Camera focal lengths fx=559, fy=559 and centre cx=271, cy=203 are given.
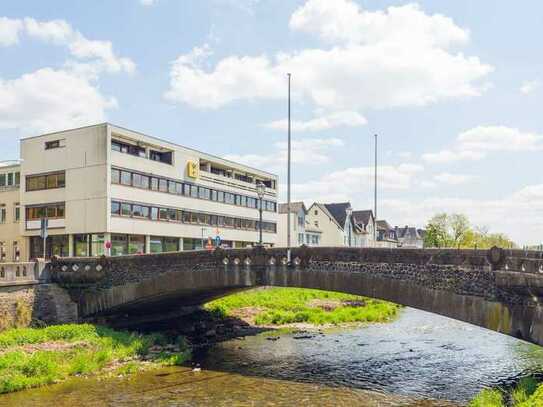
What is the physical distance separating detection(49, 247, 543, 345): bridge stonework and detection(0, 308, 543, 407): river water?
11.7 ft

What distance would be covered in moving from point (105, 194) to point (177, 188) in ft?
37.0

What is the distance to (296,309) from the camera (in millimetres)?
45688

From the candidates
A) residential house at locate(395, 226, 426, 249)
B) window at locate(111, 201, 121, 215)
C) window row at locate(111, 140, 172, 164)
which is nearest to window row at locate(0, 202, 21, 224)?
window at locate(111, 201, 121, 215)

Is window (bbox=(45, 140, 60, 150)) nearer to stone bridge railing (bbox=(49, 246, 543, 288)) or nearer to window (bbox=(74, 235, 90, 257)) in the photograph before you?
window (bbox=(74, 235, 90, 257))

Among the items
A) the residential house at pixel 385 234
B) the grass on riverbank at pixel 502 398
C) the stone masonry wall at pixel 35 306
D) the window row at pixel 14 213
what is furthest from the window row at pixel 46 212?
the residential house at pixel 385 234

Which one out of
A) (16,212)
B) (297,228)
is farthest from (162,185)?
(297,228)

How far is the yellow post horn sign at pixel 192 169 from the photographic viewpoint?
6209 cm

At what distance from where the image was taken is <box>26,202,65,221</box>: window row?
174 feet

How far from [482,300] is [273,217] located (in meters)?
60.6

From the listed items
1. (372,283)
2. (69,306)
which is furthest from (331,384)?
(69,306)

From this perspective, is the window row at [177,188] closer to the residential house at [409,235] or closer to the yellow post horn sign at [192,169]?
the yellow post horn sign at [192,169]

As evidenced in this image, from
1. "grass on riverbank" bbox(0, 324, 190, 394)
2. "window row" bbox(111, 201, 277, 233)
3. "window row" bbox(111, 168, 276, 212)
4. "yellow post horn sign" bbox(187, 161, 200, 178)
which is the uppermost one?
"yellow post horn sign" bbox(187, 161, 200, 178)

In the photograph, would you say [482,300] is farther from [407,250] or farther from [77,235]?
[77,235]

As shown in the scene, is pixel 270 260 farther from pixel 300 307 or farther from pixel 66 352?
pixel 300 307
